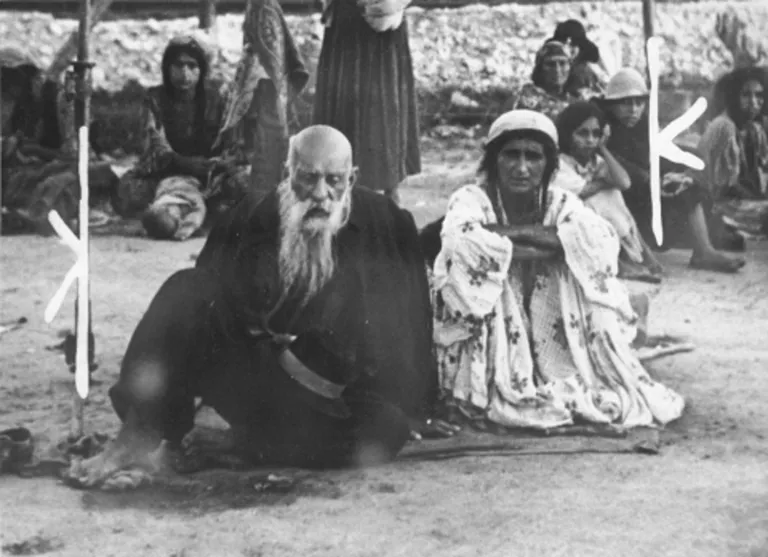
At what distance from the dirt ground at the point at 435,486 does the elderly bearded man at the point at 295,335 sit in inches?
7.2

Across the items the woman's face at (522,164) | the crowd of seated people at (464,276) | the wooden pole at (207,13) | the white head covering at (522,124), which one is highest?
the wooden pole at (207,13)

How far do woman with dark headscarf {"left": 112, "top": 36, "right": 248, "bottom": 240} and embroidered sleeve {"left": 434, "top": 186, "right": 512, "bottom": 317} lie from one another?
2.57 feet

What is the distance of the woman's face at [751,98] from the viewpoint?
5.04m

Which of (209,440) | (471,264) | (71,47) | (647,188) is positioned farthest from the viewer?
(647,188)

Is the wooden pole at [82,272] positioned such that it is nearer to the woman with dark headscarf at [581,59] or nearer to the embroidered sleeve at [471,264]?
the embroidered sleeve at [471,264]

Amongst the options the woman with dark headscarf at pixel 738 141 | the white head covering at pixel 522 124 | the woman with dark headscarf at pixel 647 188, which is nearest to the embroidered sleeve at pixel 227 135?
the white head covering at pixel 522 124

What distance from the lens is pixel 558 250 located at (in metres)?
4.60

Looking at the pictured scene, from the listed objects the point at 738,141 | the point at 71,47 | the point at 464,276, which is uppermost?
the point at 71,47

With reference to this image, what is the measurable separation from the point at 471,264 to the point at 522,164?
0.35 metres

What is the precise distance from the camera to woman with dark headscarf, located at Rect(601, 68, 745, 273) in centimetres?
519

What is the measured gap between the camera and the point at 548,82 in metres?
5.25

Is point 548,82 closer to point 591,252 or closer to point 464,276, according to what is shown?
point 591,252

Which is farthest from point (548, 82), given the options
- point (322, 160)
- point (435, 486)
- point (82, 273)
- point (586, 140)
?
point (82, 273)

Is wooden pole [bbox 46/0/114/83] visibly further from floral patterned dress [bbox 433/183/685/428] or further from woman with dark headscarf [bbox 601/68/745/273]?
woman with dark headscarf [bbox 601/68/745/273]
